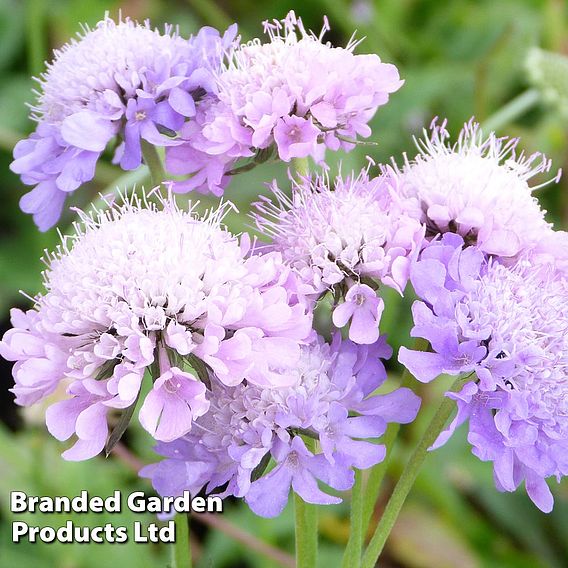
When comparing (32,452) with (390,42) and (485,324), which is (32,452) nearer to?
(485,324)

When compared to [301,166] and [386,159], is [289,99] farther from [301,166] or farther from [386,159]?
[386,159]

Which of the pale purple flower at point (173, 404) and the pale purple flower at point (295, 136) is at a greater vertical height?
the pale purple flower at point (295, 136)

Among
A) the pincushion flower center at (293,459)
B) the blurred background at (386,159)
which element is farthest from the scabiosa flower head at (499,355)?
the blurred background at (386,159)

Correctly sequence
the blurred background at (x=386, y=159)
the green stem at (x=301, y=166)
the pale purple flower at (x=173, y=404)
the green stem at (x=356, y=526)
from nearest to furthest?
the pale purple flower at (x=173, y=404) → the green stem at (x=356, y=526) → the green stem at (x=301, y=166) → the blurred background at (x=386, y=159)

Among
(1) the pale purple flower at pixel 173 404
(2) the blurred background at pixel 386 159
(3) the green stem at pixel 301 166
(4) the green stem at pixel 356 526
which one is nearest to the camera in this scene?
(1) the pale purple flower at pixel 173 404

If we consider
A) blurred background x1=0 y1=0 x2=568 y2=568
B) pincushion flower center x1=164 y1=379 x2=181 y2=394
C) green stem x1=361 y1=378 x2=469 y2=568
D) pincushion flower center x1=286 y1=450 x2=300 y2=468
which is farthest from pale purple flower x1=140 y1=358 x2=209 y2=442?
blurred background x1=0 y1=0 x2=568 y2=568

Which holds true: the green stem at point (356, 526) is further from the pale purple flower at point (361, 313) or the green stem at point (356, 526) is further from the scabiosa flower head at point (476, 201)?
the scabiosa flower head at point (476, 201)
